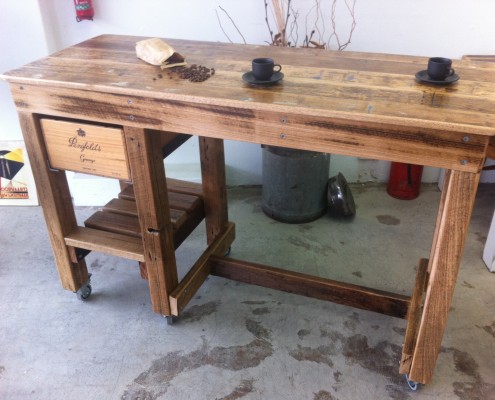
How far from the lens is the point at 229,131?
156 centimetres

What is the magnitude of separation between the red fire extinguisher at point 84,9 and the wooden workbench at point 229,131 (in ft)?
Answer: 1.87

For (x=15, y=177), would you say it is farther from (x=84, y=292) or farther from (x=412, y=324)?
(x=412, y=324)

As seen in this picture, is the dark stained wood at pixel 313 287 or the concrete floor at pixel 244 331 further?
the dark stained wood at pixel 313 287

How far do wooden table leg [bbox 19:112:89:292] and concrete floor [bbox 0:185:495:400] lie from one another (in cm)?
17

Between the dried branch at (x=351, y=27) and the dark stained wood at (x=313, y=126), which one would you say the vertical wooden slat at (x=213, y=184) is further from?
the dried branch at (x=351, y=27)

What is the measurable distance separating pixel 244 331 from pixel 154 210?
70cm

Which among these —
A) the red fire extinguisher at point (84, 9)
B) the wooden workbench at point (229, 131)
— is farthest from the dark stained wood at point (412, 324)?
the red fire extinguisher at point (84, 9)

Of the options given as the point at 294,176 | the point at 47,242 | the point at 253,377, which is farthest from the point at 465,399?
the point at 47,242

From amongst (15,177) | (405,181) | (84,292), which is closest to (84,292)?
(84,292)

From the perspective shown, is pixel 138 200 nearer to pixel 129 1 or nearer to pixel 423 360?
pixel 423 360

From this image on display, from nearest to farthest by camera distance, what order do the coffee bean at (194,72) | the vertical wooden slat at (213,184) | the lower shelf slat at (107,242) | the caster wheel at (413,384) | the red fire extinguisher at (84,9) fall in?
1. the coffee bean at (194,72)
2. the caster wheel at (413,384)
3. the lower shelf slat at (107,242)
4. the vertical wooden slat at (213,184)
5. the red fire extinguisher at (84,9)

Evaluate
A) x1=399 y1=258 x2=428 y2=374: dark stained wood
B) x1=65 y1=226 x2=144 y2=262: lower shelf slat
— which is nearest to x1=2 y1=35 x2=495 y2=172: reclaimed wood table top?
x1=65 y1=226 x2=144 y2=262: lower shelf slat

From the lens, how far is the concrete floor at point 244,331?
6.06ft

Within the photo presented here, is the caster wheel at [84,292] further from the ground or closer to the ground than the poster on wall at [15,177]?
closer to the ground
